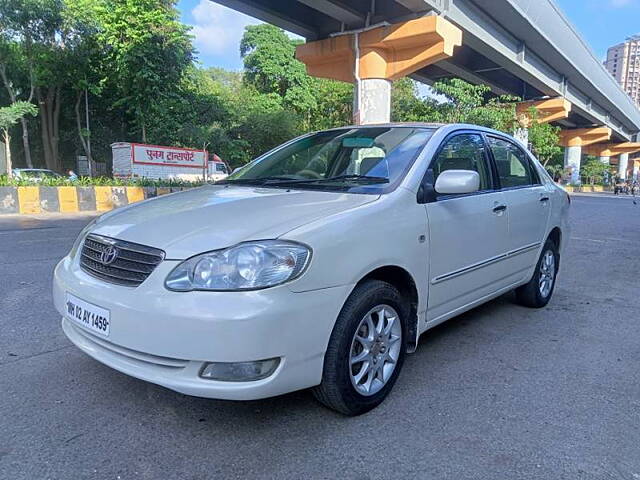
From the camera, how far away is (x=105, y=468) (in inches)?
84.1

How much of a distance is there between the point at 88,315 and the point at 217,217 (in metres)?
0.79

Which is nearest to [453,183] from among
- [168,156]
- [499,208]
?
[499,208]

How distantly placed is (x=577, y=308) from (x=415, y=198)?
2.89 meters

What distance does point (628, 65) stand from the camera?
89.8 m

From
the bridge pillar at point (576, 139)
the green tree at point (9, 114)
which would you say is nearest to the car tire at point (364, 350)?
the green tree at point (9, 114)

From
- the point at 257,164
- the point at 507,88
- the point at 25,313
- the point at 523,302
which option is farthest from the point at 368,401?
the point at 507,88

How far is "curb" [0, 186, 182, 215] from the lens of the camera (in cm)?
1167

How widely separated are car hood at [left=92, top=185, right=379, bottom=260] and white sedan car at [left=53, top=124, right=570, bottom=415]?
0.04 feet

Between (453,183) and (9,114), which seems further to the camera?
(9,114)

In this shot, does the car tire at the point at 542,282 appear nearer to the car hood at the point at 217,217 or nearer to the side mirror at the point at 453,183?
the side mirror at the point at 453,183

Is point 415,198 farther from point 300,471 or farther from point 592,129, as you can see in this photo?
point 592,129

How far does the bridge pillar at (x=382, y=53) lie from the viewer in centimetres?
1413

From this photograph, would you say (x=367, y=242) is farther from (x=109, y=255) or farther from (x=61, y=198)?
(x=61, y=198)

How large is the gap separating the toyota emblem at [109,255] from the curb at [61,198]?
10.2 meters
